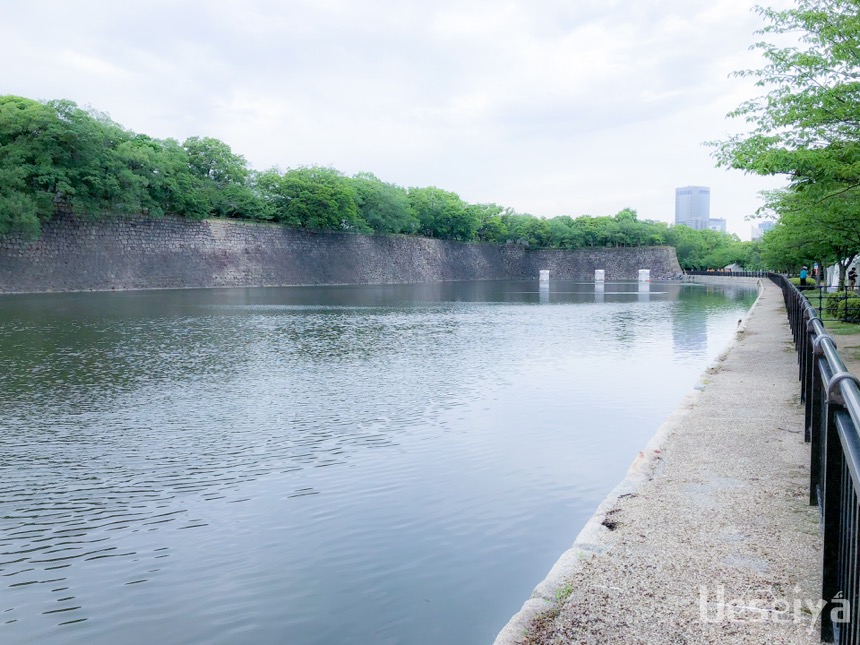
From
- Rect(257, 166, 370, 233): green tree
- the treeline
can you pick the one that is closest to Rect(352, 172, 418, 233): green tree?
the treeline

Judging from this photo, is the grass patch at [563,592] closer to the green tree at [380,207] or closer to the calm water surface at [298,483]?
the calm water surface at [298,483]

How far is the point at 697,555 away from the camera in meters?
4.29

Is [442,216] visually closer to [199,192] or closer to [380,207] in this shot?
[380,207]

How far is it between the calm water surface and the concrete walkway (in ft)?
2.06

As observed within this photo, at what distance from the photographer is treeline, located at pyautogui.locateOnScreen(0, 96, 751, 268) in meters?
38.6

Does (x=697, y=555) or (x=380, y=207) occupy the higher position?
(x=380, y=207)

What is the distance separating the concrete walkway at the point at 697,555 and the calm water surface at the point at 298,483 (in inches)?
24.7

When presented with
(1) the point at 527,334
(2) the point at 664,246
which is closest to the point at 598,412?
(1) the point at 527,334

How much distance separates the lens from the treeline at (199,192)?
38625 mm

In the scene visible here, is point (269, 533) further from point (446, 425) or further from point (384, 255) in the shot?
point (384, 255)

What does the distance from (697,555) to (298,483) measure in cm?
385

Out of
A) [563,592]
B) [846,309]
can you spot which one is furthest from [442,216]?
[563,592]

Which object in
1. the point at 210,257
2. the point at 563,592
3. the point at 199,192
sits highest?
the point at 199,192

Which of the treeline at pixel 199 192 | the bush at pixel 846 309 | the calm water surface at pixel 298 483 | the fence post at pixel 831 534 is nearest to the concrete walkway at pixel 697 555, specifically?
the fence post at pixel 831 534
